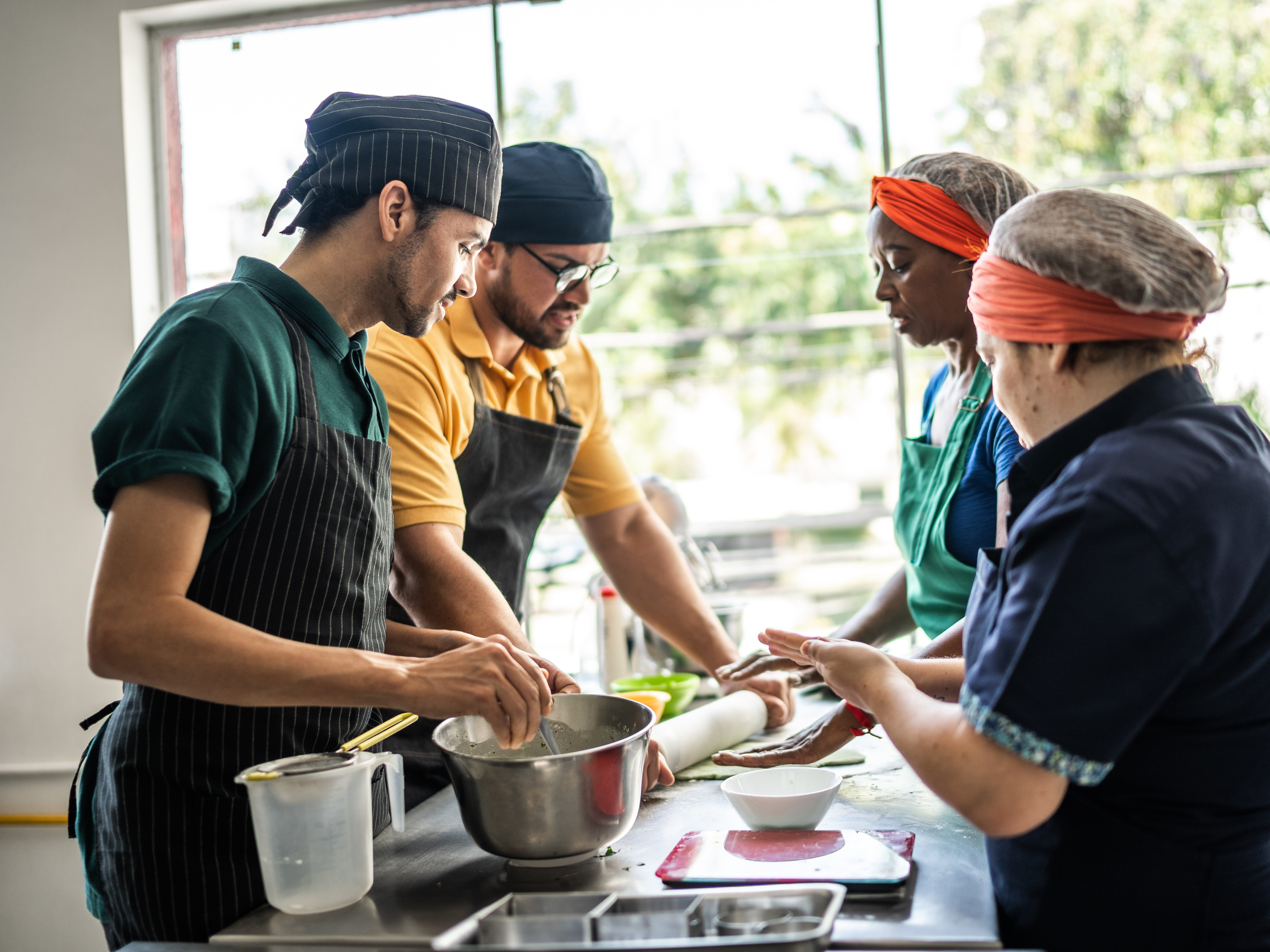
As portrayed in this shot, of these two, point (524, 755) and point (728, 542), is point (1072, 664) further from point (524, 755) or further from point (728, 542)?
point (728, 542)

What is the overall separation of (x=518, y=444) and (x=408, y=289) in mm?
647

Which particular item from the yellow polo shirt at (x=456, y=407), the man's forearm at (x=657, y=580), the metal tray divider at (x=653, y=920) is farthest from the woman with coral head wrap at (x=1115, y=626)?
the man's forearm at (x=657, y=580)

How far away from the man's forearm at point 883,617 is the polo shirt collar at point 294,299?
123 cm

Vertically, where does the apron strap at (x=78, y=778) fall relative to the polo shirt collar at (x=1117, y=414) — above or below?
below

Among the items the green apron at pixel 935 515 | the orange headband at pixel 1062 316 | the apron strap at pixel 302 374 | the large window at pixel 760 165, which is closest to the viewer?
the orange headband at pixel 1062 316

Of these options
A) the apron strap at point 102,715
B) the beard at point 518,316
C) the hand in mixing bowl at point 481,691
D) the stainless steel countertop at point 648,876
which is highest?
the beard at point 518,316

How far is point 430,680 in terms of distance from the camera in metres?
1.13

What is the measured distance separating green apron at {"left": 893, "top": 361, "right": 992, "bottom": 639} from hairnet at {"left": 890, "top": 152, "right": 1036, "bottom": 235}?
10.0 inches

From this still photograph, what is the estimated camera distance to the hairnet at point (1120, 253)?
3.18 ft

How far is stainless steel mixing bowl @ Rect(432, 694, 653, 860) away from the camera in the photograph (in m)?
1.16

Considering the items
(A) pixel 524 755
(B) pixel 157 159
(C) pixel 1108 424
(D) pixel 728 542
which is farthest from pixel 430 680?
(D) pixel 728 542

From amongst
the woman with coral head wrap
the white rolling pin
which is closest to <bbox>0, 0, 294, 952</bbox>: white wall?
the white rolling pin

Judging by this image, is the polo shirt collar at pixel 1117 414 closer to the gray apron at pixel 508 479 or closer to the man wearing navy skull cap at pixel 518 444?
the man wearing navy skull cap at pixel 518 444

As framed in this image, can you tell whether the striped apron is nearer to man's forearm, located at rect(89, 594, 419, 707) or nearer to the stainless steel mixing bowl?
man's forearm, located at rect(89, 594, 419, 707)
